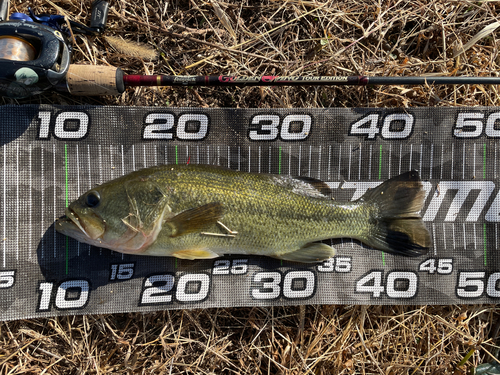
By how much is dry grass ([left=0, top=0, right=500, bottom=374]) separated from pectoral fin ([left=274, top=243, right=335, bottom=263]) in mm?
626

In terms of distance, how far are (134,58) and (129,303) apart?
7.98 ft

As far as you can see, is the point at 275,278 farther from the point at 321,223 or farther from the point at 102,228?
the point at 102,228

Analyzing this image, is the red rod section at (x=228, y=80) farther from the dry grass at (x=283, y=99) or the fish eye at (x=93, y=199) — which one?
the fish eye at (x=93, y=199)

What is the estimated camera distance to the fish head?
2570mm

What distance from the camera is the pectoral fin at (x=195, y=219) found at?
2.60 m

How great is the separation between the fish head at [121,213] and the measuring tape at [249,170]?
0.50 metres

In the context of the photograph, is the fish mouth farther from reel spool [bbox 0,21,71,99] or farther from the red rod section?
the red rod section

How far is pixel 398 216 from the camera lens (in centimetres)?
299

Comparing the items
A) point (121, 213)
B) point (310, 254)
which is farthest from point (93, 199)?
point (310, 254)

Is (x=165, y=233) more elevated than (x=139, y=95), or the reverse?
(x=139, y=95)

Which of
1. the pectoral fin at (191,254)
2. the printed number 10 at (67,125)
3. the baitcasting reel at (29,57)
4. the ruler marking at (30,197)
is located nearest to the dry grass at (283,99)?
the printed number 10 at (67,125)

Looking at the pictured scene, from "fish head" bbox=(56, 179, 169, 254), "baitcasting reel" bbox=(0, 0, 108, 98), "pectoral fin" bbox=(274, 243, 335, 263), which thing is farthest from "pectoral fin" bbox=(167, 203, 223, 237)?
"baitcasting reel" bbox=(0, 0, 108, 98)

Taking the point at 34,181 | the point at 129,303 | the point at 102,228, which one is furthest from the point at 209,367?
the point at 34,181

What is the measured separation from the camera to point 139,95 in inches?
124
